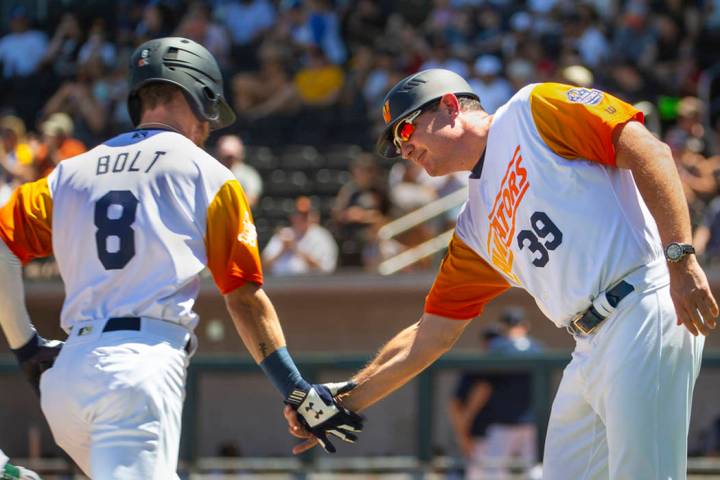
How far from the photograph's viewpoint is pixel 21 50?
18969 millimetres

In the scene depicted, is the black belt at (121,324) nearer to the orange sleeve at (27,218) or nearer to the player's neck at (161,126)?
the orange sleeve at (27,218)

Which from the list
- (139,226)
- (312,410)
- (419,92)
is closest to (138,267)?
(139,226)

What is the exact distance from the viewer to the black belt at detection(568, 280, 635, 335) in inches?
185

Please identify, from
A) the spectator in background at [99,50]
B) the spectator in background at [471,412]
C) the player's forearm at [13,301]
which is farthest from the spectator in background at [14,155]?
the player's forearm at [13,301]

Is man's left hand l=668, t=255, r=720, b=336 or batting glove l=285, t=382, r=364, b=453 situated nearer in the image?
man's left hand l=668, t=255, r=720, b=336

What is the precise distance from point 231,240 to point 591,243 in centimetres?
Answer: 129

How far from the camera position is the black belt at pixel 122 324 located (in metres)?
4.62

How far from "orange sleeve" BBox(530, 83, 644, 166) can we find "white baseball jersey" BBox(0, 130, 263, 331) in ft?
3.76

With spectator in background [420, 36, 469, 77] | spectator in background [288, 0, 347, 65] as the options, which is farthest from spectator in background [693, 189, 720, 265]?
spectator in background [288, 0, 347, 65]

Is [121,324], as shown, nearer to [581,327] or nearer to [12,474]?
[12,474]

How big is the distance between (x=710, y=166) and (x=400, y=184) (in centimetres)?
300

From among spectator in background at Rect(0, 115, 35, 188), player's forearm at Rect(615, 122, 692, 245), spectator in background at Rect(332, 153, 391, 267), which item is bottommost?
spectator in background at Rect(332, 153, 391, 267)

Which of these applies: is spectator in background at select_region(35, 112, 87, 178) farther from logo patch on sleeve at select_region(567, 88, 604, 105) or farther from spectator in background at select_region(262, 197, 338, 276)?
logo patch on sleeve at select_region(567, 88, 604, 105)

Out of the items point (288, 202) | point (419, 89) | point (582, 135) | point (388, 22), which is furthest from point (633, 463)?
point (388, 22)
